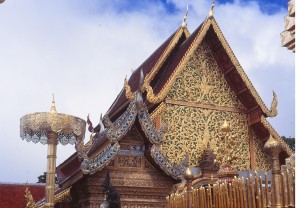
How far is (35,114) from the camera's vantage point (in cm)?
720

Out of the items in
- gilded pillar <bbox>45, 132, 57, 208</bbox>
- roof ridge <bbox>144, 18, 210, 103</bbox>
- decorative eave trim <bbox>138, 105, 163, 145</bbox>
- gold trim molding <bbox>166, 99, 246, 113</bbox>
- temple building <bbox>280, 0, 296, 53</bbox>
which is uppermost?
roof ridge <bbox>144, 18, 210, 103</bbox>

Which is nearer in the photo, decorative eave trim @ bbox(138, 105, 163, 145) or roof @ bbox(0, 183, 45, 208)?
decorative eave trim @ bbox(138, 105, 163, 145)

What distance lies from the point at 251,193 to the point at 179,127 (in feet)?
19.9

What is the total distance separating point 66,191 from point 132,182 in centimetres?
147

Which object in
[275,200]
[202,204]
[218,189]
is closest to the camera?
[275,200]

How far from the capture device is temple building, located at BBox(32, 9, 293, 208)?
7422 mm


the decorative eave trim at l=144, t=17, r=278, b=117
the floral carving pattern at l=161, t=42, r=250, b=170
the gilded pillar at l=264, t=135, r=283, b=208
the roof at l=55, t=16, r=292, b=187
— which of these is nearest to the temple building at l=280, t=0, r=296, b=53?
the gilded pillar at l=264, t=135, r=283, b=208

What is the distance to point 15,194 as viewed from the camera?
13562mm

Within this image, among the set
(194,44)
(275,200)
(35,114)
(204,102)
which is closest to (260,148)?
(204,102)

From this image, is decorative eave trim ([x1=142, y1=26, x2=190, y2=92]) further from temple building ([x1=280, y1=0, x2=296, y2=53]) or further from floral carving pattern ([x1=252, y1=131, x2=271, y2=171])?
temple building ([x1=280, y1=0, x2=296, y2=53])

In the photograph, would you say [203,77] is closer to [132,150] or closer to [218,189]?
[132,150]

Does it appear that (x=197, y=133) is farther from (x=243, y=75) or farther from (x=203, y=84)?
(x=243, y=75)

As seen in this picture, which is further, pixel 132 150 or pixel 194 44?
Result: pixel 194 44

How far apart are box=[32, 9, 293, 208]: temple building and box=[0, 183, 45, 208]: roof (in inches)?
128
